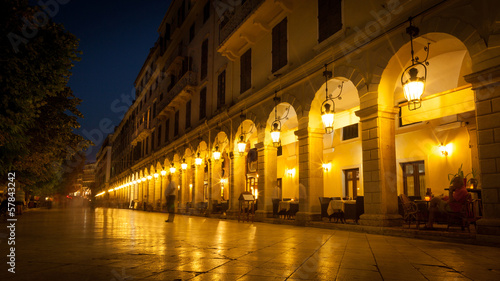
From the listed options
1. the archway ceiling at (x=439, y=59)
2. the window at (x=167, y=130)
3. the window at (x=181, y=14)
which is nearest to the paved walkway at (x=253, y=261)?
the archway ceiling at (x=439, y=59)

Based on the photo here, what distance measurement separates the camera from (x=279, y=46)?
13750 millimetres

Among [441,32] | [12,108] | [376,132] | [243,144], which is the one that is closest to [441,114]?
[376,132]

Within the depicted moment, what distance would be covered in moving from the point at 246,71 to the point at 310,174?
6965 millimetres

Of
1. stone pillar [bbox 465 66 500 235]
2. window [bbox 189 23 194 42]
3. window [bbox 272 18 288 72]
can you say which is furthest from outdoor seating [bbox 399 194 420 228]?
window [bbox 189 23 194 42]

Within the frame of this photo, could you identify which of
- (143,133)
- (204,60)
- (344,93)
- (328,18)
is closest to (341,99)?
(344,93)

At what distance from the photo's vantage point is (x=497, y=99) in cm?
629

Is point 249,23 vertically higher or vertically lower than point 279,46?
higher

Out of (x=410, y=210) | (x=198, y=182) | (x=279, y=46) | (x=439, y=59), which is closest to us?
(x=410, y=210)

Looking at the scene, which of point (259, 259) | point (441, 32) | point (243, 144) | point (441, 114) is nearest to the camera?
point (259, 259)

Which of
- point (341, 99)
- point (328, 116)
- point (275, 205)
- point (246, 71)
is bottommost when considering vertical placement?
point (275, 205)

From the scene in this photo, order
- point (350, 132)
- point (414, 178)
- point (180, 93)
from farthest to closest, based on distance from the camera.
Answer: point (180, 93) → point (350, 132) → point (414, 178)

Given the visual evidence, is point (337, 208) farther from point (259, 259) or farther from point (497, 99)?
point (259, 259)

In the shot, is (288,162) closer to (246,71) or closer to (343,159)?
(343,159)

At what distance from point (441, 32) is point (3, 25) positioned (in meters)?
9.66
